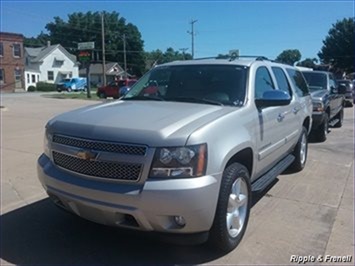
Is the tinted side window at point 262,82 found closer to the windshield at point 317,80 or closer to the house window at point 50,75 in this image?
the windshield at point 317,80

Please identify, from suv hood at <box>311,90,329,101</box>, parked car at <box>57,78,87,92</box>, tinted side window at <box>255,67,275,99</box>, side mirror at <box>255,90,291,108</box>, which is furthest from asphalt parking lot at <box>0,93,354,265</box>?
parked car at <box>57,78,87,92</box>

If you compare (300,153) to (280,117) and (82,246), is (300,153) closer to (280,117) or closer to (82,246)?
(280,117)

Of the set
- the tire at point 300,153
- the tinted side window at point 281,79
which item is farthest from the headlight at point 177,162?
the tire at point 300,153

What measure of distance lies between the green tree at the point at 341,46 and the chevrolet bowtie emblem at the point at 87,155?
59803 mm

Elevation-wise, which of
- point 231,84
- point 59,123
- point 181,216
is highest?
point 231,84

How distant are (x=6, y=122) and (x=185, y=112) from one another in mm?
11446

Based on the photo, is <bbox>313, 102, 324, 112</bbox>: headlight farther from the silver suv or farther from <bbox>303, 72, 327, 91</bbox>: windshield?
the silver suv

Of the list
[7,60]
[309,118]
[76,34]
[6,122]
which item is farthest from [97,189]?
[76,34]

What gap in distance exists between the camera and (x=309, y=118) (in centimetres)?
714

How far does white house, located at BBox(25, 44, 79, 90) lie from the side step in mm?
58813

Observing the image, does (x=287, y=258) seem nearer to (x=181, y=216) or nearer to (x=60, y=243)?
(x=181, y=216)

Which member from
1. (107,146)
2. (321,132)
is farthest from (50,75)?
(107,146)

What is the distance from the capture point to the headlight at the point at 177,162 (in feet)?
10.2

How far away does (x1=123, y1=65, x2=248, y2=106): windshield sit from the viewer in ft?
14.2
